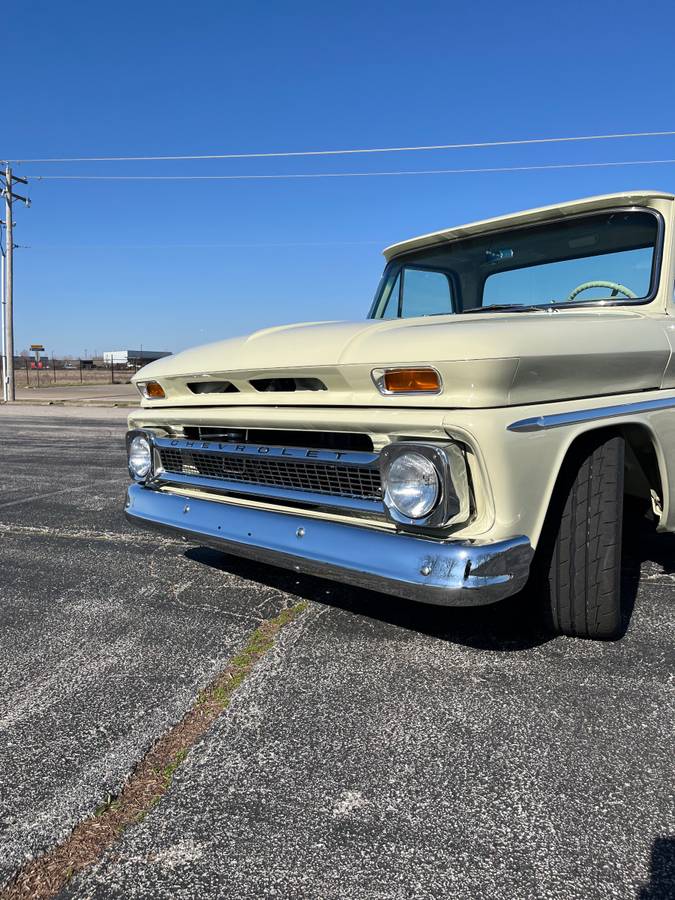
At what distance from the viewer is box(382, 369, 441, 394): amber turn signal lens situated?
210 cm

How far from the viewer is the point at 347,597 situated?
10.0 ft

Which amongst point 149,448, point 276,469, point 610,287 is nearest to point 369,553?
point 276,469

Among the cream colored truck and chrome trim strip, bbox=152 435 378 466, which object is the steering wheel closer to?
the cream colored truck

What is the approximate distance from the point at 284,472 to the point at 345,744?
1052 mm

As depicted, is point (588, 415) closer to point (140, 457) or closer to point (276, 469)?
point (276, 469)

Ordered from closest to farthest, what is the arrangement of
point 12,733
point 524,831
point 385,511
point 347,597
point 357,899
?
point 357,899, point 524,831, point 12,733, point 385,511, point 347,597

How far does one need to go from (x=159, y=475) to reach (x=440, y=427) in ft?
5.27

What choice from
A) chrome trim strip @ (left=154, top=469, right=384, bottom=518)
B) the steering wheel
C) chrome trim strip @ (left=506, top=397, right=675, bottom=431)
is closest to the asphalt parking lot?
chrome trim strip @ (left=154, top=469, right=384, bottom=518)

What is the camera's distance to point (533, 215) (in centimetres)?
324

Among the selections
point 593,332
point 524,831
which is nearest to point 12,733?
point 524,831

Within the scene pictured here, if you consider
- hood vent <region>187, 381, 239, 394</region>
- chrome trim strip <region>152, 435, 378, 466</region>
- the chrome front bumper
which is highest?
hood vent <region>187, 381, 239, 394</region>

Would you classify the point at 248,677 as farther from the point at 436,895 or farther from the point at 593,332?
the point at 593,332

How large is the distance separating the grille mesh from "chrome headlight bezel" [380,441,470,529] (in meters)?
0.21

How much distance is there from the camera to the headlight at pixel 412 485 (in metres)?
2.10
